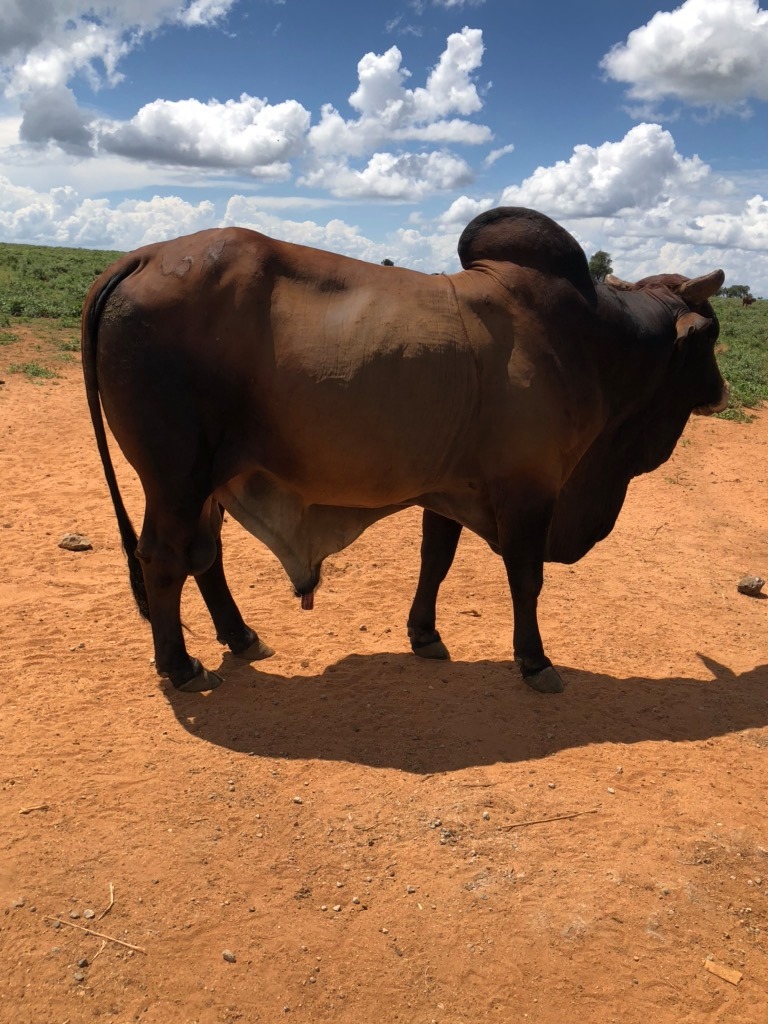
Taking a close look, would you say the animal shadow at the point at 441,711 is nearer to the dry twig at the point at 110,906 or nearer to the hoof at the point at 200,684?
the hoof at the point at 200,684

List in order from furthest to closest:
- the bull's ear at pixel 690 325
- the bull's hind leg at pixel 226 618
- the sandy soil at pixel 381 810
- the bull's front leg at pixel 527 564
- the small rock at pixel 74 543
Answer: the small rock at pixel 74 543 < the bull's hind leg at pixel 226 618 < the bull's ear at pixel 690 325 < the bull's front leg at pixel 527 564 < the sandy soil at pixel 381 810

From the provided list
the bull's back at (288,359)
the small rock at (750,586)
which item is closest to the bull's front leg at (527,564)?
the bull's back at (288,359)

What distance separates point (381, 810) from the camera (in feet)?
11.1

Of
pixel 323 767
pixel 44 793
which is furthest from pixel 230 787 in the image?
pixel 44 793

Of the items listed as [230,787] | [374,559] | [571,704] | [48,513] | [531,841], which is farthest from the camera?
[48,513]

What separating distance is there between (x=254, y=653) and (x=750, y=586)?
360cm

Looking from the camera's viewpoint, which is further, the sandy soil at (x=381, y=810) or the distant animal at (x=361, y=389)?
the distant animal at (x=361, y=389)

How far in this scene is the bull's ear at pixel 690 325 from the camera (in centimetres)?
445

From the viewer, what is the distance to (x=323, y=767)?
12.2ft

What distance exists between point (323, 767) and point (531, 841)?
3.22 ft

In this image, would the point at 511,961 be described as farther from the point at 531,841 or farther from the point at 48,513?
the point at 48,513

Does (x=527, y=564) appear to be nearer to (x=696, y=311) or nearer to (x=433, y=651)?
(x=433, y=651)

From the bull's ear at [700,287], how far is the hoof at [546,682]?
86.5 inches

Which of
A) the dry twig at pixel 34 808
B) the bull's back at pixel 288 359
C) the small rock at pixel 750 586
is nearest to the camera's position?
the dry twig at pixel 34 808
